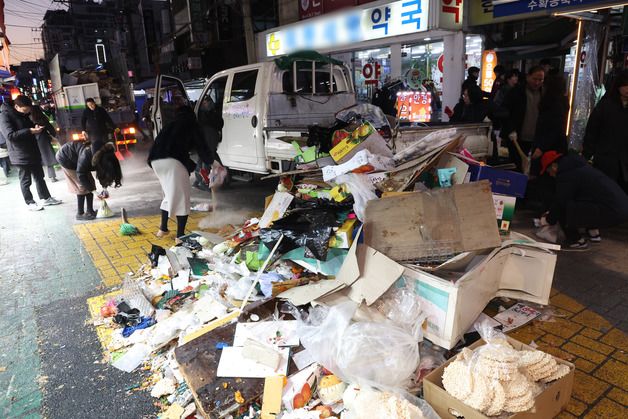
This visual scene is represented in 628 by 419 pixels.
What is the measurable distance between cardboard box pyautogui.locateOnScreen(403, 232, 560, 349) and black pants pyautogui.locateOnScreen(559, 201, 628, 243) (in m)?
1.44

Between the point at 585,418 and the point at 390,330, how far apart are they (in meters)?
1.17

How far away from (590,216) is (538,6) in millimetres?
3276

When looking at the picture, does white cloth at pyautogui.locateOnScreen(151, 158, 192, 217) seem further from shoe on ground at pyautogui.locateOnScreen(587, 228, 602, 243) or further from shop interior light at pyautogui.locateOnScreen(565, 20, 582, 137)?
shop interior light at pyautogui.locateOnScreen(565, 20, 582, 137)

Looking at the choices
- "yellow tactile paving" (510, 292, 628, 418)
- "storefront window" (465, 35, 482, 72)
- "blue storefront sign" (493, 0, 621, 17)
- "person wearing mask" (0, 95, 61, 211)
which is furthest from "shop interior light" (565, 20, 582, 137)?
"person wearing mask" (0, 95, 61, 211)

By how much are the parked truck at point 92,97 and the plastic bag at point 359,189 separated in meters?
11.3

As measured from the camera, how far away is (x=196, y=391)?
245cm

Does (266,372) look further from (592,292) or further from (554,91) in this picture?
(554,91)

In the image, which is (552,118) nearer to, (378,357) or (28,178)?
(378,357)

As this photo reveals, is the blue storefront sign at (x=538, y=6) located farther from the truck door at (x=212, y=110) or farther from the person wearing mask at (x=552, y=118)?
the truck door at (x=212, y=110)

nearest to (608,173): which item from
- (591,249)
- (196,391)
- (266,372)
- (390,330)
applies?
(591,249)

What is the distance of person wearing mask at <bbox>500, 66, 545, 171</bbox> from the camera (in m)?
5.89

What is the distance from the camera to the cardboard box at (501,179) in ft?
10.8

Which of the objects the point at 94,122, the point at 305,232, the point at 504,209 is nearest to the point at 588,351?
the point at 504,209

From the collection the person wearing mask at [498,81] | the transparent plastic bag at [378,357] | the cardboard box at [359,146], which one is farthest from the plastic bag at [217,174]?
the person wearing mask at [498,81]
